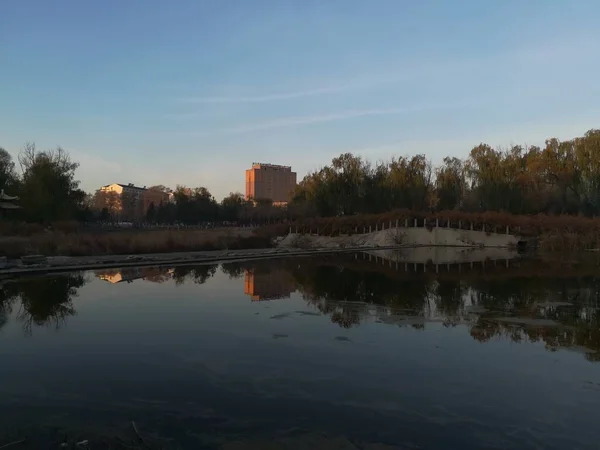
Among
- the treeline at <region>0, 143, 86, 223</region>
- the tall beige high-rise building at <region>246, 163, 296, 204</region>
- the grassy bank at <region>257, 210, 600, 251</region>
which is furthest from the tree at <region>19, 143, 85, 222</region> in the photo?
the tall beige high-rise building at <region>246, 163, 296, 204</region>

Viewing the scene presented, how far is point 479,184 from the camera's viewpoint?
64.6 meters

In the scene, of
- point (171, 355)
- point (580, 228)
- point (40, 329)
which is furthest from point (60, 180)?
point (580, 228)

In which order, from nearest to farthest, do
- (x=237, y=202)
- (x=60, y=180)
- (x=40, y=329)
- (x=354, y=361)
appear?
(x=354, y=361)
(x=40, y=329)
(x=60, y=180)
(x=237, y=202)

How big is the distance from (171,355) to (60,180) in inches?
1827

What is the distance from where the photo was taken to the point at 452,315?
12.0 meters

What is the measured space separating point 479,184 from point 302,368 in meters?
62.2

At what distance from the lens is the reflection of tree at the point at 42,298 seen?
37.1ft

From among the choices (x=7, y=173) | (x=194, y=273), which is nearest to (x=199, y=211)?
(x=7, y=173)

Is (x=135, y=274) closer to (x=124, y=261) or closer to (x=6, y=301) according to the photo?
(x=124, y=261)

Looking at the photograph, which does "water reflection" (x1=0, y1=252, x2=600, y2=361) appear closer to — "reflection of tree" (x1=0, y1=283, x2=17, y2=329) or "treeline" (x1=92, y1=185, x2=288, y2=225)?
"reflection of tree" (x1=0, y1=283, x2=17, y2=329)

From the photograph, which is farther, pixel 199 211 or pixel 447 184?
pixel 199 211

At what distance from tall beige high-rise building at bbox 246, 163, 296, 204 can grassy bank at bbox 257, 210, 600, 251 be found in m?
122

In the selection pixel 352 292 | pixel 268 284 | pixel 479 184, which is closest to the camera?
pixel 352 292

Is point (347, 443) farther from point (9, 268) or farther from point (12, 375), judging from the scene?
point (9, 268)
